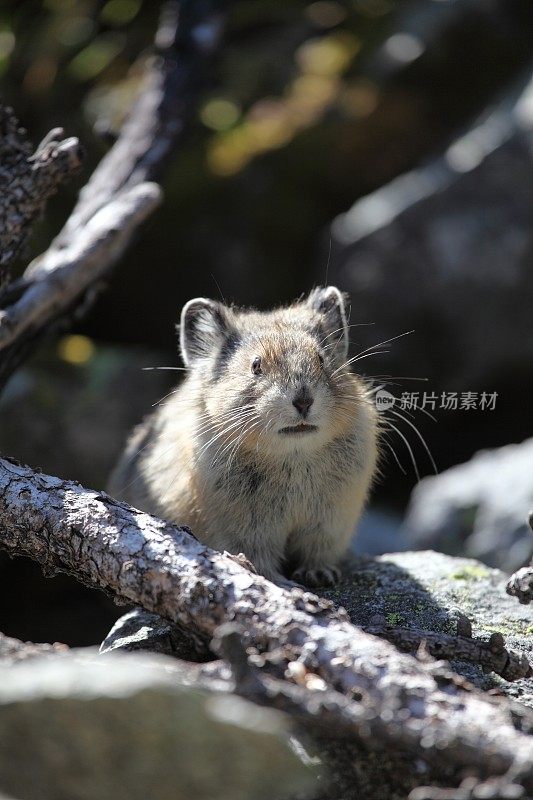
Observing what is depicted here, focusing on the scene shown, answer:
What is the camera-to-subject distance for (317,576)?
674cm

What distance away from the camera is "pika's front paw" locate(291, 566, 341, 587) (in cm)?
671

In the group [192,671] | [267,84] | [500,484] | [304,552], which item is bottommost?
[500,484]

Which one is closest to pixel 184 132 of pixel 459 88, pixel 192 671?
pixel 459 88

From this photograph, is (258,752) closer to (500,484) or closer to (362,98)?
(500,484)

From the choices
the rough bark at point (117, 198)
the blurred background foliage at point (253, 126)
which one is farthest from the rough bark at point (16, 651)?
the blurred background foliage at point (253, 126)

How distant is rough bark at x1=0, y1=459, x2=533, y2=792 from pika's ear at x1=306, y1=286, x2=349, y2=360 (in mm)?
2506

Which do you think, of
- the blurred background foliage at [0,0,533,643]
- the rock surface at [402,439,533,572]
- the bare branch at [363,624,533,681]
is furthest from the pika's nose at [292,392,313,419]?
the blurred background foliage at [0,0,533,643]

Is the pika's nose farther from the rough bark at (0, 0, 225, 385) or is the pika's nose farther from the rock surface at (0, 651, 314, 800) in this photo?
the rock surface at (0, 651, 314, 800)

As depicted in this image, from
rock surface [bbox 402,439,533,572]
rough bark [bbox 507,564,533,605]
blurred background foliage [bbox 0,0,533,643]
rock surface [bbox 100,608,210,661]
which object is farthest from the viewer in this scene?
blurred background foliage [bbox 0,0,533,643]

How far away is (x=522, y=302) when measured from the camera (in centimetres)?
1153

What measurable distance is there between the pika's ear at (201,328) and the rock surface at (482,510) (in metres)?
3.36

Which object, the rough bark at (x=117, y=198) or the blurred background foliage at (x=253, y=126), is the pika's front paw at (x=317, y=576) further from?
the blurred background foliage at (x=253, y=126)

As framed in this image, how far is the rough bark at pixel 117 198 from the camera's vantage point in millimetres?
7391

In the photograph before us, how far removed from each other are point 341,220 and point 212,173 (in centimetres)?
215
